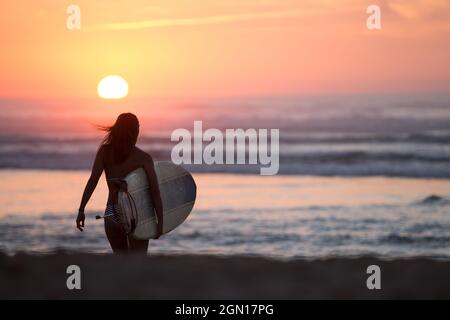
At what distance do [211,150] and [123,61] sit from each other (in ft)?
13.6

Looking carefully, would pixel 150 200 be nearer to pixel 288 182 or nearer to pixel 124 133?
pixel 124 133

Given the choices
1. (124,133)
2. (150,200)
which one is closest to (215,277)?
(150,200)

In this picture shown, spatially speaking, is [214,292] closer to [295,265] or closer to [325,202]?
[295,265]

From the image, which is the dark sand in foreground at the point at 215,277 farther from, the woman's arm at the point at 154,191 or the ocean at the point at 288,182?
the ocean at the point at 288,182

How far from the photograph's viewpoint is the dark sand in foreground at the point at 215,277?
22.0ft

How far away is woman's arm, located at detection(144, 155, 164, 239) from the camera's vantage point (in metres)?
5.81

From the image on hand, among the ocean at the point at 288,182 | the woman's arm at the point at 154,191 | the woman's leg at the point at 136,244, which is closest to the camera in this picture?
the woman's arm at the point at 154,191

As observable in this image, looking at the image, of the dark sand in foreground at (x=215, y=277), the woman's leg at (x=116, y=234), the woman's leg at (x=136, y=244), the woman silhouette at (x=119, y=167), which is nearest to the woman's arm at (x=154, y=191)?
the woman silhouette at (x=119, y=167)

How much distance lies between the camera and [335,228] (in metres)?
11.2

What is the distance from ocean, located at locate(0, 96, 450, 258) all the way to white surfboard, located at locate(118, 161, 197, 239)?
7.64 ft

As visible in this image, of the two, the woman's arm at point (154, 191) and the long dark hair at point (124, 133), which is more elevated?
the long dark hair at point (124, 133)

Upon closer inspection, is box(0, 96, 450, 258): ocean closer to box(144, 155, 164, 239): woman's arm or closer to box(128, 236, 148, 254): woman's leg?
box(128, 236, 148, 254): woman's leg

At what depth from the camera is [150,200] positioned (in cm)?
607

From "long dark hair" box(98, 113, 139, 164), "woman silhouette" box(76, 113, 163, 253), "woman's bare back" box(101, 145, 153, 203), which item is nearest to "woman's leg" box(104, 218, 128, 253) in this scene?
"woman silhouette" box(76, 113, 163, 253)
